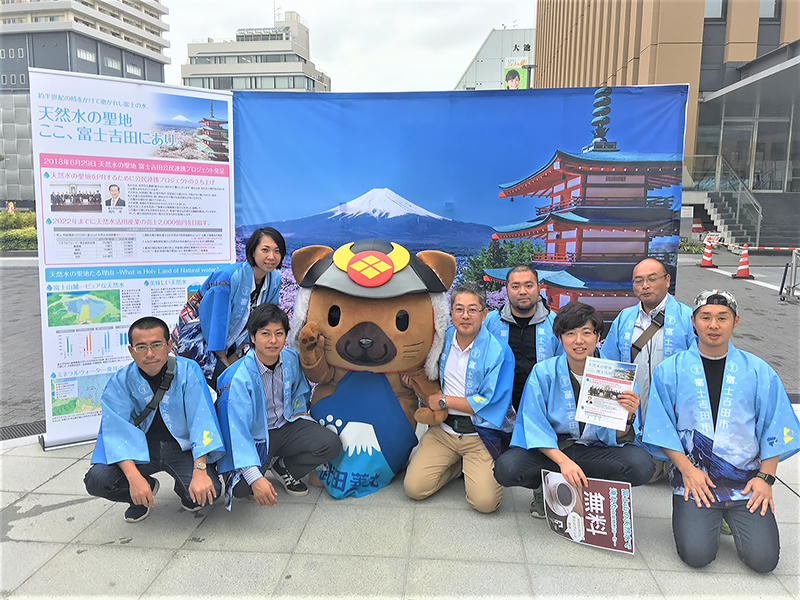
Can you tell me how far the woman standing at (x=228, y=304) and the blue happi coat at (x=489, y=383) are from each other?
1.57m

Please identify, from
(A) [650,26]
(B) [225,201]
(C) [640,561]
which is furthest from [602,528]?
(A) [650,26]

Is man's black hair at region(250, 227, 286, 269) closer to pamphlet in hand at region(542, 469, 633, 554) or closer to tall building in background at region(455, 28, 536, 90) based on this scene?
pamphlet in hand at region(542, 469, 633, 554)

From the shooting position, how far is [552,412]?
3.16 metres

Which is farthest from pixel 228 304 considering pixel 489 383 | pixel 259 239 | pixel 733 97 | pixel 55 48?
pixel 55 48

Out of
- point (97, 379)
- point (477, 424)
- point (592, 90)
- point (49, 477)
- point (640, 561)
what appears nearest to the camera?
point (640, 561)

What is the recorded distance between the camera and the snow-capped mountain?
5.01 metres

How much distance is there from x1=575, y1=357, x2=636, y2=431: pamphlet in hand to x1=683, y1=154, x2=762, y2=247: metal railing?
17756mm

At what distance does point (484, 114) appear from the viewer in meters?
Answer: 4.78

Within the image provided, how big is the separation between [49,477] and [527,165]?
459 centimetres

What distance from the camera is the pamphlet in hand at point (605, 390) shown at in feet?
9.45

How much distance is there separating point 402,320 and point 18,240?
24.6 m

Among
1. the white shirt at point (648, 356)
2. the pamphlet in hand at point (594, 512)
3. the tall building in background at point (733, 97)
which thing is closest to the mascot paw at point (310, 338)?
the pamphlet in hand at point (594, 512)

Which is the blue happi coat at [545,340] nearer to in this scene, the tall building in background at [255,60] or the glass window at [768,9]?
the glass window at [768,9]

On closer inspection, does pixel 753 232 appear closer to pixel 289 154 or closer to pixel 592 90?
pixel 592 90
